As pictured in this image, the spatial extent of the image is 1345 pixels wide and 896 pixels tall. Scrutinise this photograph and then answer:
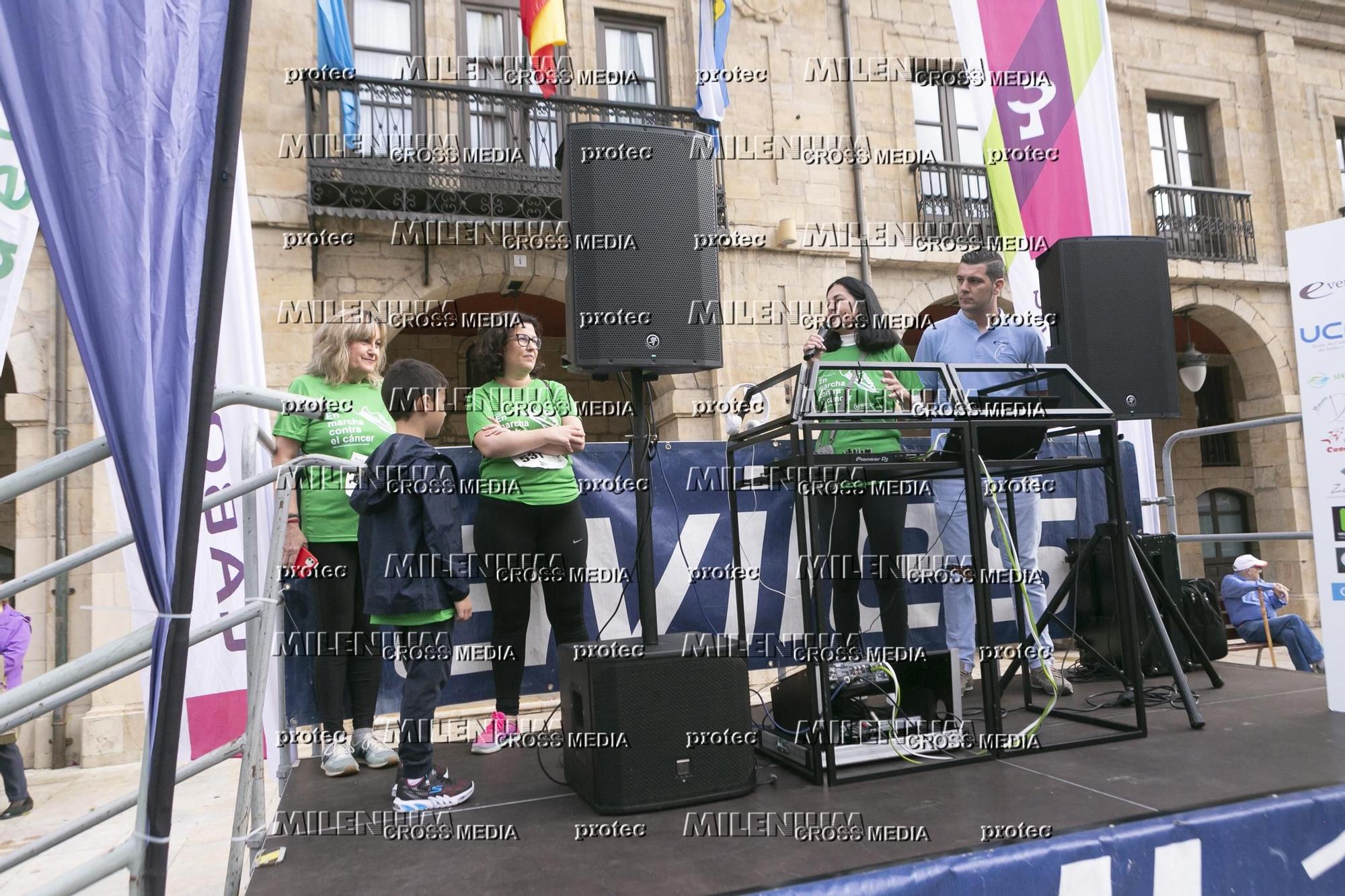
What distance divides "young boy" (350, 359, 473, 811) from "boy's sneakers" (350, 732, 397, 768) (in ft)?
1.77

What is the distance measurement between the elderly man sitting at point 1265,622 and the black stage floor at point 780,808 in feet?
13.6

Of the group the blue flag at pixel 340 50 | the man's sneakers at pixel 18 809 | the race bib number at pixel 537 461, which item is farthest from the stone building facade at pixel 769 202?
the race bib number at pixel 537 461

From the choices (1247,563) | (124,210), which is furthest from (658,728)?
(1247,563)

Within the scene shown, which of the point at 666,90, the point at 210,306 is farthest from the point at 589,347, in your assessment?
the point at 666,90

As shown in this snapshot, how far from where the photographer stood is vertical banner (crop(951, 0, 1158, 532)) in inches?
235

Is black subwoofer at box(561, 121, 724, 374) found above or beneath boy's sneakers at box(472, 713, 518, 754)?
above

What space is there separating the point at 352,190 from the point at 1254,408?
11.4 metres

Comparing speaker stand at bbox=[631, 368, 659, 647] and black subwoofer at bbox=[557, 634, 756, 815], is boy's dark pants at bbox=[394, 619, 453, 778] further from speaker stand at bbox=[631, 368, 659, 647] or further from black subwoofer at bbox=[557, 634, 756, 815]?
speaker stand at bbox=[631, 368, 659, 647]

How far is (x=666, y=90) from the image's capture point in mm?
9008

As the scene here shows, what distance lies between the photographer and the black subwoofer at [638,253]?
2.72 meters

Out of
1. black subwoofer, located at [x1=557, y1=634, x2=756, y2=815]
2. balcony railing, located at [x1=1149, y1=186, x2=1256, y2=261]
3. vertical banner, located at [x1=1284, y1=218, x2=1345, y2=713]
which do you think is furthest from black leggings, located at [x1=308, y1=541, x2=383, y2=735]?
balcony railing, located at [x1=1149, y1=186, x2=1256, y2=261]

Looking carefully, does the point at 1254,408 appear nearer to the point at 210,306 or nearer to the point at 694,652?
the point at 694,652

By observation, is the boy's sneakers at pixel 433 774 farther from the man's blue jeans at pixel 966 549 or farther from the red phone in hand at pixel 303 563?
the man's blue jeans at pixel 966 549

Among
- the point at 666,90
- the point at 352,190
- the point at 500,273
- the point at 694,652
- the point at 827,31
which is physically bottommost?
the point at 694,652
